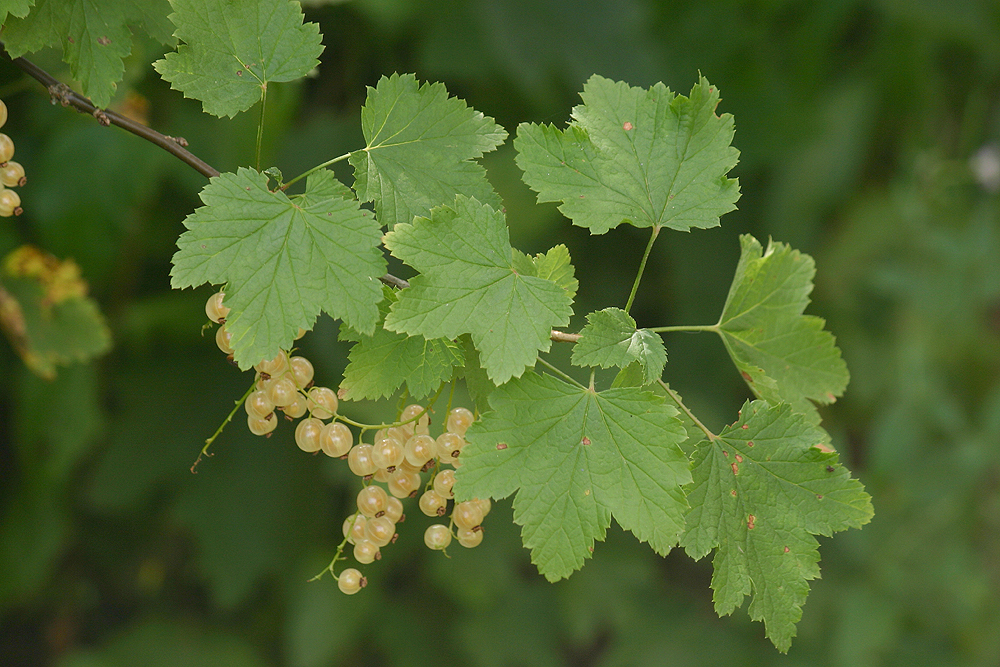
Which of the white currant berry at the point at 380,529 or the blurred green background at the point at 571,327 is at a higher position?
the white currant berry at the point at 380,529

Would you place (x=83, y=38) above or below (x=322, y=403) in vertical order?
above

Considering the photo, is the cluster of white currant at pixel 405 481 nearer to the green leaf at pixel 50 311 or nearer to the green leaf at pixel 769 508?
the green leaf at pixel 769 508

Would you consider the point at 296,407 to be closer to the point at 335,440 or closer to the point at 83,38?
the point at 335,440

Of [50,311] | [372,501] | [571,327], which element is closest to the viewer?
[372,501]

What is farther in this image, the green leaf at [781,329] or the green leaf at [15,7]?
the green leaf at [781,329]

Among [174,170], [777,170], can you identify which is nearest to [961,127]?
[777,170]

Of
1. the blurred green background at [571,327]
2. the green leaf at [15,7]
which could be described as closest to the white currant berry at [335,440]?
the green leaf at [15,7]

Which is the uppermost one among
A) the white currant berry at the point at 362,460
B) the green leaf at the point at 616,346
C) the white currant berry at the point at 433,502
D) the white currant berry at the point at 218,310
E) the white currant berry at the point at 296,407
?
the green leaf at the point at 616,346

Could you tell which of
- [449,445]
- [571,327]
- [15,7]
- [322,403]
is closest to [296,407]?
[322,403]
